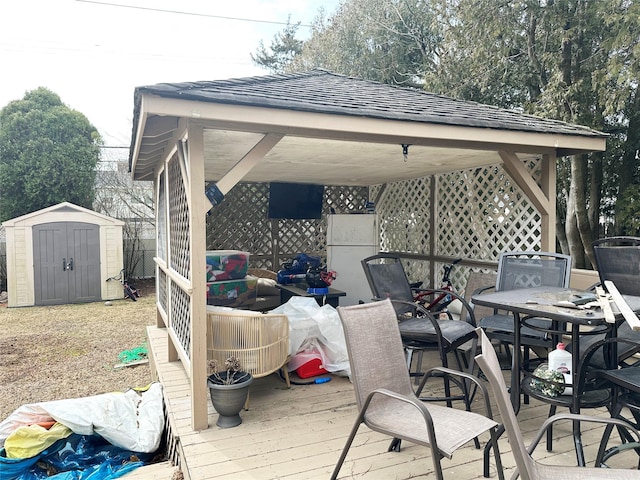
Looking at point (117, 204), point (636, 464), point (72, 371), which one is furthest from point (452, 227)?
point (117, 204)

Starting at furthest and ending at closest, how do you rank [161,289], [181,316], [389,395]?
[161,289] < [181,316] < [389,395]

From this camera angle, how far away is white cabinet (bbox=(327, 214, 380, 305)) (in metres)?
6.66

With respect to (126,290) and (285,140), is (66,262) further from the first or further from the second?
(285,140)

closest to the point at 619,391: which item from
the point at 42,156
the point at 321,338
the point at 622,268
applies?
the point at 622,268

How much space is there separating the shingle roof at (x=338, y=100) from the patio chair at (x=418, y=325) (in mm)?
1284

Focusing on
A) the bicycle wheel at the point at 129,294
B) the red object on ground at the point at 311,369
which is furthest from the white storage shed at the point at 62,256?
the red object on ground at the point at 311,369

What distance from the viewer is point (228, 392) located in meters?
2.84

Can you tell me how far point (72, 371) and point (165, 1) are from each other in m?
13.5

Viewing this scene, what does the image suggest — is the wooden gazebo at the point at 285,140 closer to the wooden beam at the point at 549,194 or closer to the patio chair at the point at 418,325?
the wooden beam at the point at 549,194

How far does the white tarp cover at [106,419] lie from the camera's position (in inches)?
130

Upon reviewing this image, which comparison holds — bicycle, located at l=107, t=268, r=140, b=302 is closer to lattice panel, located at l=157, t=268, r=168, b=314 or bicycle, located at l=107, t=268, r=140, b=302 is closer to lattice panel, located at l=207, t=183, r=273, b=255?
lattice panel, located at l=207, t=183, r=273, b=255

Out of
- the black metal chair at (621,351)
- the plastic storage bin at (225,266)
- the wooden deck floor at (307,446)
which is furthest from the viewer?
the plastic storage bin at (225,266)

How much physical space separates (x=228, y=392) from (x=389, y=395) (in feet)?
4.47

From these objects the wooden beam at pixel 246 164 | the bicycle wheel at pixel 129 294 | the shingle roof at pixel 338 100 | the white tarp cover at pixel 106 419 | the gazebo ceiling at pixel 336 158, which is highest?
the shingle roof at pixel 338 100
